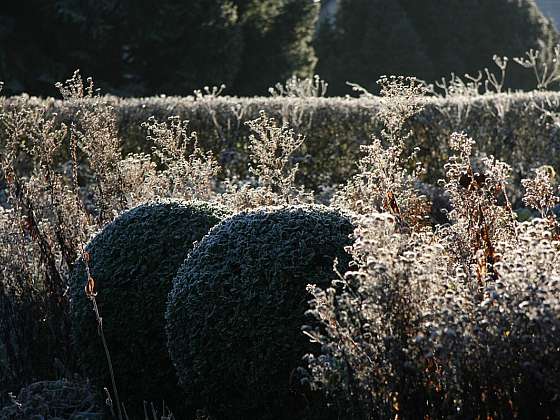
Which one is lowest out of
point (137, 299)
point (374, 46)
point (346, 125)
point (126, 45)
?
point (137, 299)

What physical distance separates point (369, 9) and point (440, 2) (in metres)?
2.40

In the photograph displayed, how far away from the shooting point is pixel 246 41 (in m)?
19.2

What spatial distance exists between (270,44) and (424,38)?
5376mm

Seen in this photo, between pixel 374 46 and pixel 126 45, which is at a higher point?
pixel 126 45

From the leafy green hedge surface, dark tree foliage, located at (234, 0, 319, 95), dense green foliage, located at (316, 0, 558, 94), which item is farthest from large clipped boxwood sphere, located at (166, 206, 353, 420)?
dense green foliage, located at (316, 0, 558, 94)

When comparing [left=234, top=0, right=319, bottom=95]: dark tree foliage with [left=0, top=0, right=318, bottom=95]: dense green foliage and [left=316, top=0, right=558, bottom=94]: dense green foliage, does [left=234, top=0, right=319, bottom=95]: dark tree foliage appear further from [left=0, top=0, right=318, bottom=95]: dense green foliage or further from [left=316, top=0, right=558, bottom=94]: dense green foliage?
[left=316, top=0, right=558, bottom=94]: dense green foliage

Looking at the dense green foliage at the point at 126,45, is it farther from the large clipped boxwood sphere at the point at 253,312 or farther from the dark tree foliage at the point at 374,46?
the large clipped boxwood sphere at the point at 253,312

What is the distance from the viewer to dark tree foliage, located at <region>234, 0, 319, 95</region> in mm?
19125

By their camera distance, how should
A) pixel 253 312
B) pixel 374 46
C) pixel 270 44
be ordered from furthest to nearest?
pixel 374 46
pixel 270 44
pixel 253 312

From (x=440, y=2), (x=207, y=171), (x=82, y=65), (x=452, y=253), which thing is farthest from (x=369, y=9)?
(x=452, y=253)

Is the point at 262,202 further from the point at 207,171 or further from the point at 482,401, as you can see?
the point at 482,401

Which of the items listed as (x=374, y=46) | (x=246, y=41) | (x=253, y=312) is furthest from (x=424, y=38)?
(x=253, y=312)

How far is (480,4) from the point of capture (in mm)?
22469

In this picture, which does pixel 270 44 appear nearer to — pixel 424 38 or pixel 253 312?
pixel 424 38
